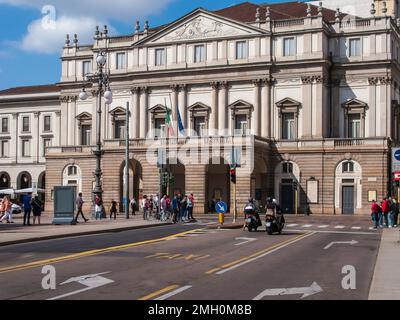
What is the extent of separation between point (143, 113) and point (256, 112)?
12890 millimetres

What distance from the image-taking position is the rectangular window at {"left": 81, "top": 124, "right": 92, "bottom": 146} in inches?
3194

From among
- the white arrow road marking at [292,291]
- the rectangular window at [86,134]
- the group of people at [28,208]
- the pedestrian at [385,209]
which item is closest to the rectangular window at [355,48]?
the rectangular window at [86,134]

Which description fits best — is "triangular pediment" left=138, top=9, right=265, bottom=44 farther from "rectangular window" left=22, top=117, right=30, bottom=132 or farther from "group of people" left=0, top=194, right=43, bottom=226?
"group of people" left=0, top=194, right=43, bottom=226

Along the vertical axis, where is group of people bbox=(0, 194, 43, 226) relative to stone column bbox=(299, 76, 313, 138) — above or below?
below

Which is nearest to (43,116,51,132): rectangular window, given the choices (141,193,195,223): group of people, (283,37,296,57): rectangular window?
(283,37,296,57): rectangular window

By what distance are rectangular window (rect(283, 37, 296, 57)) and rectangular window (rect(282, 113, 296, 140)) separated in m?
6.07

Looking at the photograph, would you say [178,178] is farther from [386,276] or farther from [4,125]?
[386,276]

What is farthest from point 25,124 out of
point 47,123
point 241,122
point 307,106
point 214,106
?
point 307,106

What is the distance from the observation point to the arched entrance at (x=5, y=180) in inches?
3900

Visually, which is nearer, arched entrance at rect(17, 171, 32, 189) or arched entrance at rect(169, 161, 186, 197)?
arched entrance at rect(169, 161, 186, 197)

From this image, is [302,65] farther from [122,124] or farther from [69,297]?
[69,297]

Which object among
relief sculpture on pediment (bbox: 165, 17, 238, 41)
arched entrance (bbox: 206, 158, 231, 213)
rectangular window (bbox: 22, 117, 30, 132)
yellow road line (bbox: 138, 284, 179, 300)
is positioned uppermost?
relief sculpture on pediment (bbox: 165, 17, 238, 41)

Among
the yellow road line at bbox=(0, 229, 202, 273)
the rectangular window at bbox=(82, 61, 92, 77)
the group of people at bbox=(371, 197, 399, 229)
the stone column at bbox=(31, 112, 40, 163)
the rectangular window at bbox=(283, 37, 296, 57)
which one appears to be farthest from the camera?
the stone column at bbox=(31, 112, 40, 163)
